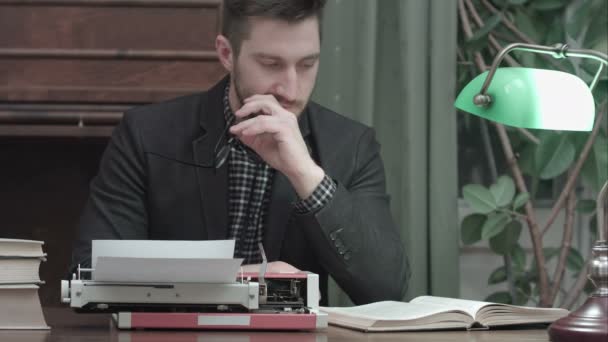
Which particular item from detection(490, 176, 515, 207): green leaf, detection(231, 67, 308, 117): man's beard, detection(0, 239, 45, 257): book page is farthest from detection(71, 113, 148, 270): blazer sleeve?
detection(490, 176, 515, 207): green leaf

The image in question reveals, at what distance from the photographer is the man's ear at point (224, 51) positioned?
2073 millimetres

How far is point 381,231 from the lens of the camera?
192 centimetres

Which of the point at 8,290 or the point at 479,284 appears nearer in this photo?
the point at 8,290

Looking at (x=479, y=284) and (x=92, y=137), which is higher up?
(x=92, y=137)

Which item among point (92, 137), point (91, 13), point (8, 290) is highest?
point (91, 13)

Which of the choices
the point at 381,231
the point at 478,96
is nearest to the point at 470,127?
the point at 381,231

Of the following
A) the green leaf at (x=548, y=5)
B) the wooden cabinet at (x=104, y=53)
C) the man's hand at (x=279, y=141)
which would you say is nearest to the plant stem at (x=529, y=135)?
the green leaf at (x=548, y=5)

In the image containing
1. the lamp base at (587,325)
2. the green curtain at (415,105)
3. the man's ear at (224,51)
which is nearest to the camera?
the lamp base at (587,325)

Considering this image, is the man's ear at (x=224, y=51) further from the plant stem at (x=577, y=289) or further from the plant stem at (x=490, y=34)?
the plant stem at (x=577, y=289)

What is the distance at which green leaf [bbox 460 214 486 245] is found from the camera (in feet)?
8.47

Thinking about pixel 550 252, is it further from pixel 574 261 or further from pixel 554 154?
pixel 554 154

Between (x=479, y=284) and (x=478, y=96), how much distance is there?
166 centimetres

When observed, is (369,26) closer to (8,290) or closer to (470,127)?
(470,127)

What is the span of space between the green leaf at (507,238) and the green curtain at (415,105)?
0.12 m
